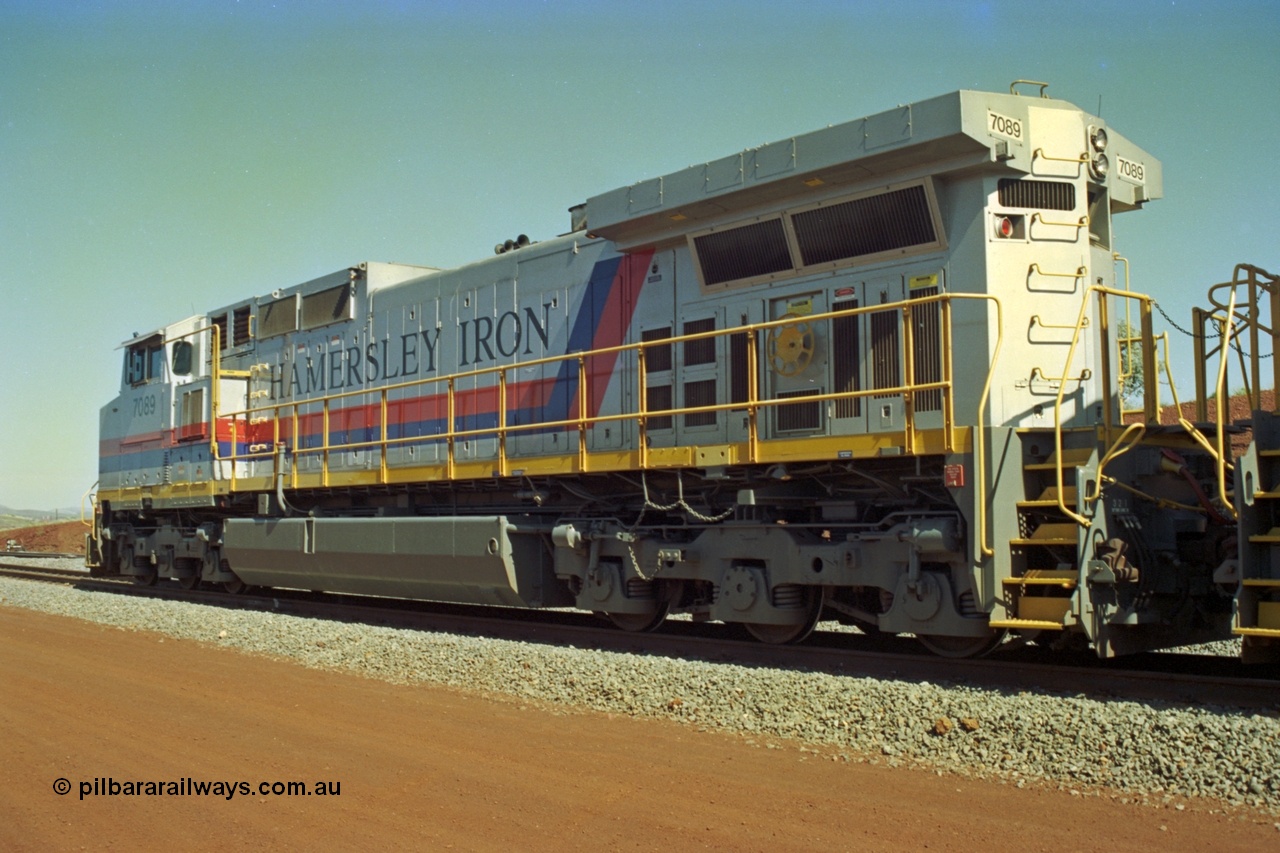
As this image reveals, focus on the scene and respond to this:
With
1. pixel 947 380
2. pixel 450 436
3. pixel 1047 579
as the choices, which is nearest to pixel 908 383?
pixel 947 380

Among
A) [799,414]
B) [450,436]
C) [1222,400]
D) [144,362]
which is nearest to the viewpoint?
[1222,400]

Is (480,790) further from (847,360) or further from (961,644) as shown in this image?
(847,360)

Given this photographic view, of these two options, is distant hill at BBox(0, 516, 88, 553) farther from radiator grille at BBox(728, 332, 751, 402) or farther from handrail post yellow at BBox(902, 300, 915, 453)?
handrail post yellow at BBox(902, 300, 915, 453)

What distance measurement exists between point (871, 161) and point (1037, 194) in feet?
4.19

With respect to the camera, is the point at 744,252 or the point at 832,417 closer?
the point at 832,417

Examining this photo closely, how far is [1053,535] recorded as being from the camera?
293 inches

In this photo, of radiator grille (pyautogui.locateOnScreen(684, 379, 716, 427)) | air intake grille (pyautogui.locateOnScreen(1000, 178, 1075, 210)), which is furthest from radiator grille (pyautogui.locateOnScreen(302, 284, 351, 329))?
air intake grille (pyautogui.locateOnScreen(1000, 178, 1075, 210))

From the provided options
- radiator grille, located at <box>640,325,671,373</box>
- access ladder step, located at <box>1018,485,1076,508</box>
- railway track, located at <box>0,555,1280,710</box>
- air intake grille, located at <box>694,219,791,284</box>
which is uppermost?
air intake grille, located at <box>694,219,791,284</box>

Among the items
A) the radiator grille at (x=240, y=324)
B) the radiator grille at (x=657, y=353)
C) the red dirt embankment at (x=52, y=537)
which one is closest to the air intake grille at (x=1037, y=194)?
the radiator grille at (x=657, y=353)

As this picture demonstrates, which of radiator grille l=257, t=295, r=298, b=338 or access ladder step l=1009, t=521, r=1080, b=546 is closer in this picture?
access ladder step l=1009, t=521, r=1080, b=546

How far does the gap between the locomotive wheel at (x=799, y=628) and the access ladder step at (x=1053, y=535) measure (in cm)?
211

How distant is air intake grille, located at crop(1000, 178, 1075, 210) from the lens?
27.7ft

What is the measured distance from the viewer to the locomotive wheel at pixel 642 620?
34.0ft

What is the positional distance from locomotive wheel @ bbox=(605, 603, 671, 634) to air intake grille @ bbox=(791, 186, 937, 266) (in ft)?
11.3
